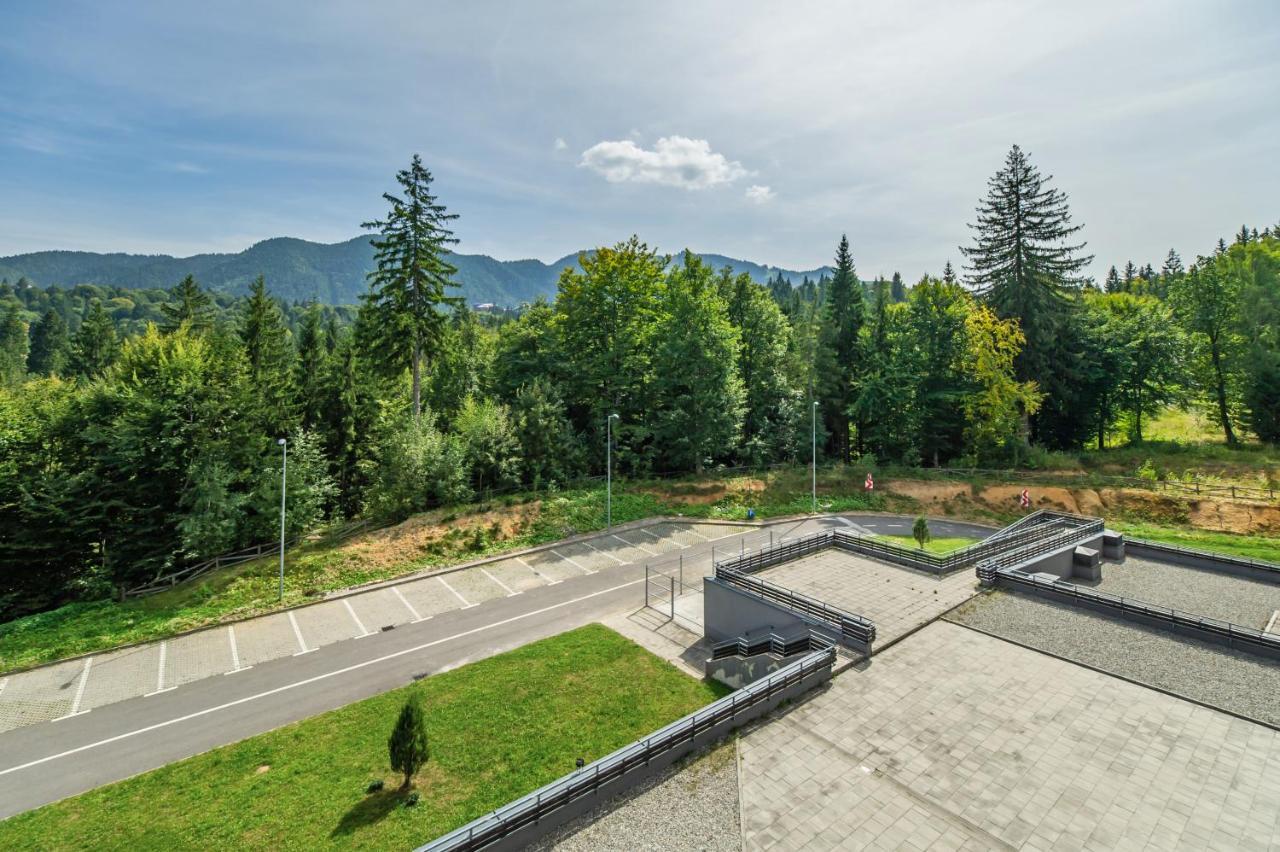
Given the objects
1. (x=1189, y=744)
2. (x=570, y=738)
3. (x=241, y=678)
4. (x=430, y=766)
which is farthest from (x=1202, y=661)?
(x=241, y=678)

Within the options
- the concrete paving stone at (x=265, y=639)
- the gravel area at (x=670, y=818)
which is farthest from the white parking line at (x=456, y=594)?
the gravel area at (x=670, y=818)

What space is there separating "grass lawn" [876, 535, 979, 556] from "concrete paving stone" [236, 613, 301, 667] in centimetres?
2756

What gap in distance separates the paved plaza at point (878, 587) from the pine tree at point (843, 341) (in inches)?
1052

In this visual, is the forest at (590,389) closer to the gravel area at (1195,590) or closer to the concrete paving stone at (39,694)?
the concrete paving stone at (39,694)

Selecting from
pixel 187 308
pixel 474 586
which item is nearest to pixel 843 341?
pixel 474 586

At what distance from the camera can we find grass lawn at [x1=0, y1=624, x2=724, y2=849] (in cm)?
1141

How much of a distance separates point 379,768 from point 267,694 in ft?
21.1

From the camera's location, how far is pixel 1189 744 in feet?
38.3

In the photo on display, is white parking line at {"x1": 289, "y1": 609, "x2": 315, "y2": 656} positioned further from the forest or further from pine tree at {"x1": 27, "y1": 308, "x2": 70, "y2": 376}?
pine tree at {"x1": 27, "y1": 308, "x2": 70, "y2": 376}

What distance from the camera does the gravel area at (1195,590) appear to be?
18453 millimetres

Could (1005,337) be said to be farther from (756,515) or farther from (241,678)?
(241,678)

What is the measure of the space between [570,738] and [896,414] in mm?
39611

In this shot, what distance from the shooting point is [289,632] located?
21016mm

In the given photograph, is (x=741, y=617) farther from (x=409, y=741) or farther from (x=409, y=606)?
(x=409, y=606)
